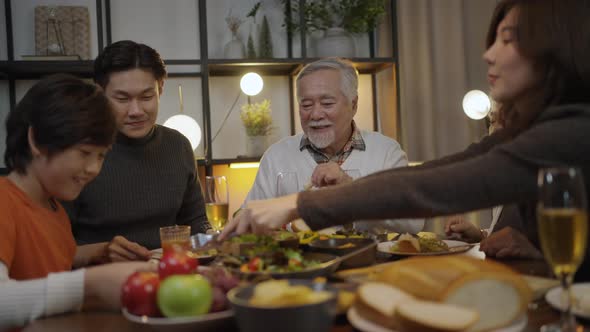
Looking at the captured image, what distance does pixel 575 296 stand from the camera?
0.98 metres

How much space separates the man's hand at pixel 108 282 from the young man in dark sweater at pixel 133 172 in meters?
1.10

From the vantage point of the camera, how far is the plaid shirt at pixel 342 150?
106 inches

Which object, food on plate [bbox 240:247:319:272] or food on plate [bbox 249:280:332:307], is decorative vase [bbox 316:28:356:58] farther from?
food on plate [bbox 249:280:332:307]

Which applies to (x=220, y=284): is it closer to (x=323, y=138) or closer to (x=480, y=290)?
(x=480, y=290)

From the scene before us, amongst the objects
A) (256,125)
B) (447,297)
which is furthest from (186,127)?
(447,297)

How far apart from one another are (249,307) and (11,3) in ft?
11.6

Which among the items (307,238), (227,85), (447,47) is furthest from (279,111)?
(307,238)

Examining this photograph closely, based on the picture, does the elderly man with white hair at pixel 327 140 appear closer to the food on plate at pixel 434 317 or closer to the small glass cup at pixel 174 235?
the small glass cup at pixel 174 235

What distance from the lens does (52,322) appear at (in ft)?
3.43

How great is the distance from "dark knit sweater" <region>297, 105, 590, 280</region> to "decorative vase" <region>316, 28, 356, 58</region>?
8.33ft

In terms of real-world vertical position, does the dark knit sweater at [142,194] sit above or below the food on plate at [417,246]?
above

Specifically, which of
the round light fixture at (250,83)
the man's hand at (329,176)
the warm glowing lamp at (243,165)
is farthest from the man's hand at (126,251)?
the warm glowing lamp at (243,165)

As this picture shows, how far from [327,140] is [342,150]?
0.14 metres

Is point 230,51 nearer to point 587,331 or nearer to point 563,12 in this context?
point 563,12
